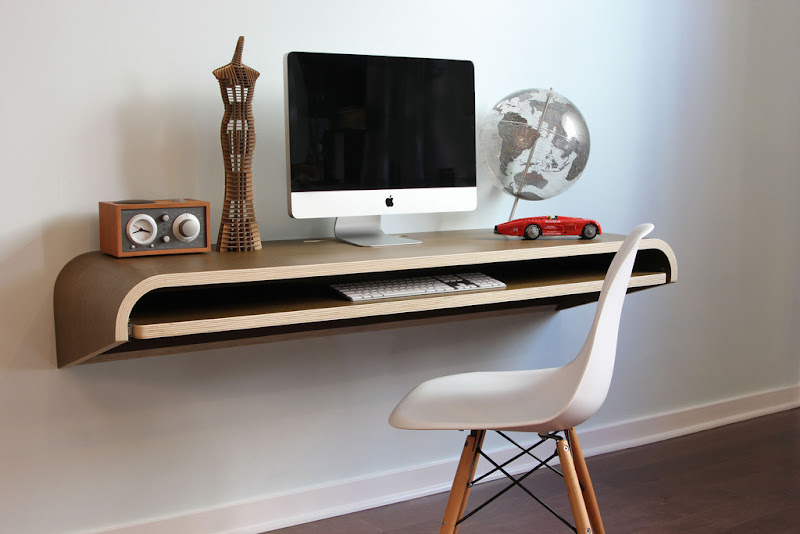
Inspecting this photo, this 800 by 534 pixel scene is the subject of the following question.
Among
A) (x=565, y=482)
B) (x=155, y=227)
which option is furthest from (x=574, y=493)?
(x=155, y=227)

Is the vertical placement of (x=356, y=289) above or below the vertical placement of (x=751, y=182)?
below

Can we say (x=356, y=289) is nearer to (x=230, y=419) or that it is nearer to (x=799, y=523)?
(x=230, y=419)

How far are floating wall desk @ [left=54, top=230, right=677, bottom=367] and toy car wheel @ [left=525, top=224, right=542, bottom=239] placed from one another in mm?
31

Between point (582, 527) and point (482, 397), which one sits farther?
point (482, 397)

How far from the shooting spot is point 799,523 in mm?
2082

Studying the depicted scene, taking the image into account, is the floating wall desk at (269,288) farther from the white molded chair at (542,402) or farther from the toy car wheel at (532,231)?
the white molded chair at (542,402)

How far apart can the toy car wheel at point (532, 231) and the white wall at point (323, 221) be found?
1.14 feet

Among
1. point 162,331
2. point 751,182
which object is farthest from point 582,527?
point 751,182

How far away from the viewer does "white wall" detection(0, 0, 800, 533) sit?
5.77ft

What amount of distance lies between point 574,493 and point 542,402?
0.18 meters

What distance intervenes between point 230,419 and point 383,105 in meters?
0.89

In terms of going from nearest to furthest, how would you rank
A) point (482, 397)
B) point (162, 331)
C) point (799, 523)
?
point (162, 331) < point (482, 397) < point (799, 523)

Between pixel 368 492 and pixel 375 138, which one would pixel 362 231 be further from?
pixel 368 492

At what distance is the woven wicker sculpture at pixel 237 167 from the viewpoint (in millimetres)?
1751
